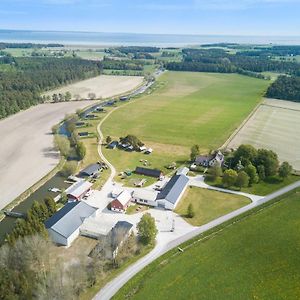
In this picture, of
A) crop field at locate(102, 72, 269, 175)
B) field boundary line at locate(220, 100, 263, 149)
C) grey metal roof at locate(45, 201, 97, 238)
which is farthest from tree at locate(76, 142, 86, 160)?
field boundary line at locate(220, 100, 263, 149)

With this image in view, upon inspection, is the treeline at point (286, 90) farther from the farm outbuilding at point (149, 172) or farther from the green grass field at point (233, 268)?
the green grass field at point (233, 268)

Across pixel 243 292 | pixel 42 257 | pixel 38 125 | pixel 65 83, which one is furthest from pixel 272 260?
pixel 65 83

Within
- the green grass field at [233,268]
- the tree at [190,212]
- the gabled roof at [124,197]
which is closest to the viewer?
the green grass field at [233,268]

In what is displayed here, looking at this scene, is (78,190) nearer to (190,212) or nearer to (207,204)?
(190,212)

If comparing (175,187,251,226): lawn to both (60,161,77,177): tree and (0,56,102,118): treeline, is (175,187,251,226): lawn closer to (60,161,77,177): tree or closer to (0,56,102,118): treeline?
(60,161,77,177): tree

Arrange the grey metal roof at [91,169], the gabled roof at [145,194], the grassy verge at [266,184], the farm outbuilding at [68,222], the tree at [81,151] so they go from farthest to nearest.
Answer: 1. the tree at [81,151]
2. the grey metal roof at [91,169]
3. the grassy verge at [266,184]
4. the gabled roof at [145,194]
5. the farm outbuilding at [68,222]

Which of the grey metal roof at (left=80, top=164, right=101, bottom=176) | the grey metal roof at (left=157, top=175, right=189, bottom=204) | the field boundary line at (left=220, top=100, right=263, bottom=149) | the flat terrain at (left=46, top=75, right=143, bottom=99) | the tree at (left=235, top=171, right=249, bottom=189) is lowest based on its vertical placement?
the flat terrain at (left=46, top=75, right=143, bottom=99)

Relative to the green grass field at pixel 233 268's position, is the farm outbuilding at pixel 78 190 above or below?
below

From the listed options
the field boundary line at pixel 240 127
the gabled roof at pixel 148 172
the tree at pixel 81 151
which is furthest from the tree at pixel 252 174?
the tree at pixel 81 151
